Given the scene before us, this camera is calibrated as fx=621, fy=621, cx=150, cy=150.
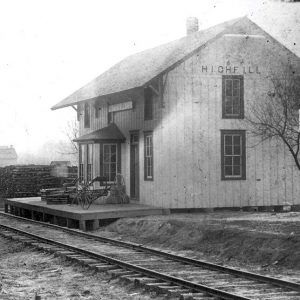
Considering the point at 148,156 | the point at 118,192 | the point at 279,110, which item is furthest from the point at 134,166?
the point at 279,110

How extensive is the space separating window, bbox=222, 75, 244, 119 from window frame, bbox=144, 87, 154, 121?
236cm

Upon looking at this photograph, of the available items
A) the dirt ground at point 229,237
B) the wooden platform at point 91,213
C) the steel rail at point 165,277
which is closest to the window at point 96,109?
the wooden platform at point 91,213

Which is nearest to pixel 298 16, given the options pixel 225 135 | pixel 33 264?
pixel 225 135

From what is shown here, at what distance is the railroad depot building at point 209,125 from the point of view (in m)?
19.9

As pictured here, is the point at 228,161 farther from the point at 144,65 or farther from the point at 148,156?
the point at 144,65

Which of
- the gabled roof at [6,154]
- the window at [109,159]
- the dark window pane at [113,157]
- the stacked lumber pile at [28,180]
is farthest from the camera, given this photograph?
the gabled roof at [6,154]

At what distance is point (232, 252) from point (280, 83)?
9379 millimetres

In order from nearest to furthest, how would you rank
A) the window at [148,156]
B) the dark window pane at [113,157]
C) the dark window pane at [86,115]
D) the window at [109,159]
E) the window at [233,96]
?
the window at [233,96] → the window at [148,156] → the window at [109,159] → the dark window pane at [113,157] → the dark window pane at [86,115]

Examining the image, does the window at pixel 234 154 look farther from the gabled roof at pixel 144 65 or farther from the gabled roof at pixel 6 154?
the gabled roof at pixel 6 154

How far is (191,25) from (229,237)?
1306cm

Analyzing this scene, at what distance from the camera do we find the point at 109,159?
22.9 metres

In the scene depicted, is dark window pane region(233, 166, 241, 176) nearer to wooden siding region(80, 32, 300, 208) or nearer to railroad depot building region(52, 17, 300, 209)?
railroad depot building region(52, 17, 300, 209)

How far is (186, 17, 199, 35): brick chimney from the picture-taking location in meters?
24.9

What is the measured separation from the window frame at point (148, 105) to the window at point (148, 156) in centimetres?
57
